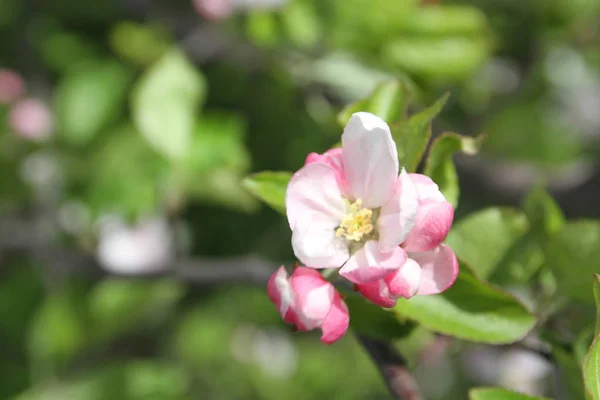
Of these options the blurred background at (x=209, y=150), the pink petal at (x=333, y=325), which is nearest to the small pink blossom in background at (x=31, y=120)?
the blurred background at (x=209, y=150)

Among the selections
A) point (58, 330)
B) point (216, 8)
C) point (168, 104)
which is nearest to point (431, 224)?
point (168, 104)

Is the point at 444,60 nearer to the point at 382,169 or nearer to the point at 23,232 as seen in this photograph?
the point at 382,169

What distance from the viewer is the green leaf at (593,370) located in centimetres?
43

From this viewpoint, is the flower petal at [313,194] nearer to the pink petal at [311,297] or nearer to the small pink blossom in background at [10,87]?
the pink petal at [311,297]

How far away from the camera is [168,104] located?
100cm

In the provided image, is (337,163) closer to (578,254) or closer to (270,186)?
(270,186)

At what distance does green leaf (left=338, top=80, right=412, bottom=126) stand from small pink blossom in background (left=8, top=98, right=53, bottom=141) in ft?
3.13

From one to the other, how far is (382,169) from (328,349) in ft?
4.59

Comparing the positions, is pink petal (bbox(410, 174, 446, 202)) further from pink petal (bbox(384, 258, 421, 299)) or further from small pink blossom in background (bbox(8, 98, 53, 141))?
small pink blossom in background (bbox(8, 98, 53, 141))

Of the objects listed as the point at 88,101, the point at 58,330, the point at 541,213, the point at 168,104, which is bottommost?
the point at 58,330

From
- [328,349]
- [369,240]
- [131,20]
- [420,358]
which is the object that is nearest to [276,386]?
[328,349]

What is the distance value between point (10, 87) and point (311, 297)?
1.25 meters

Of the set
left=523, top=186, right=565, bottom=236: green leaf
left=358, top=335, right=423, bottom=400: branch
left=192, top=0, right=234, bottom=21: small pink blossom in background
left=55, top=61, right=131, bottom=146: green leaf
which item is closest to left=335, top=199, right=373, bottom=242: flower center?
left=358, top=335, right=423, bottom=400: branch

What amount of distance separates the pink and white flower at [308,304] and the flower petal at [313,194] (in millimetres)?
41
